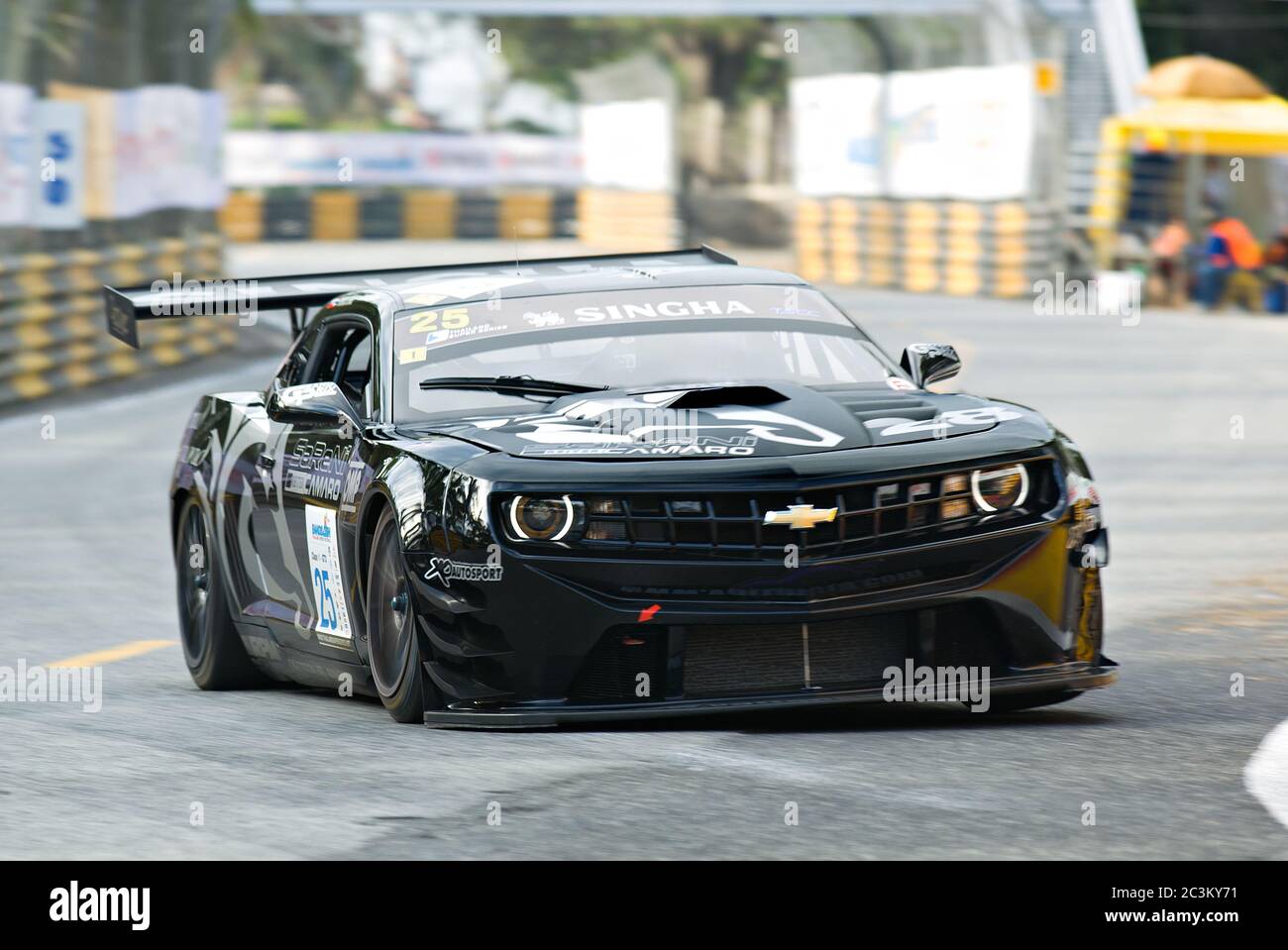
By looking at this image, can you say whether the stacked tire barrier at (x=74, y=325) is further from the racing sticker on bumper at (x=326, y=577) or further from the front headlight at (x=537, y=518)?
the front headlight at (x=537, y=518)

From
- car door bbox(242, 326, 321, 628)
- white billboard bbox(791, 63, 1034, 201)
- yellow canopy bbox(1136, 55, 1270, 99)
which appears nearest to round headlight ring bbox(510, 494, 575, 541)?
car door bbox(242, 326, 321, 628)

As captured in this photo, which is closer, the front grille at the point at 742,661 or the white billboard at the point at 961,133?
the front grille at the point at 742,661

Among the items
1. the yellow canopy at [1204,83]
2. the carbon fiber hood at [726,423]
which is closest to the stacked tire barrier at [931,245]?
the yellow canopy at [1204,83]

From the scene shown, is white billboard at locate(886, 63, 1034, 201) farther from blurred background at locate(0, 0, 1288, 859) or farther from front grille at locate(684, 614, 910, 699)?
front grille at locate(684, 614, 910, 699)

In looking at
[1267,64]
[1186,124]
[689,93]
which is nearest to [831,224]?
[1186,124]

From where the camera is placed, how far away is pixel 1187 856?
5375mm

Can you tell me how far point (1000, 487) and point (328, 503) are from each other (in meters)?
2.14

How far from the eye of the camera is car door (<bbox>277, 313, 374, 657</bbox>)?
7875 millimetres

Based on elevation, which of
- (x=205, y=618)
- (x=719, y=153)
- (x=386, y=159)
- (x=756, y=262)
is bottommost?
(x=756, y=262)

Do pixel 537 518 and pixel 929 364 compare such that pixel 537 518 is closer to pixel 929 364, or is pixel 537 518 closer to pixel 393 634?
pixel 393 634

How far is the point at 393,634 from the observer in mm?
7520

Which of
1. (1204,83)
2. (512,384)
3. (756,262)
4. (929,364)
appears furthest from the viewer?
(756,262)

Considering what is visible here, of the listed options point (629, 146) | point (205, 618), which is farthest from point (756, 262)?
point (205, 618)

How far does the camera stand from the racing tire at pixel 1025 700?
7.52 metres
